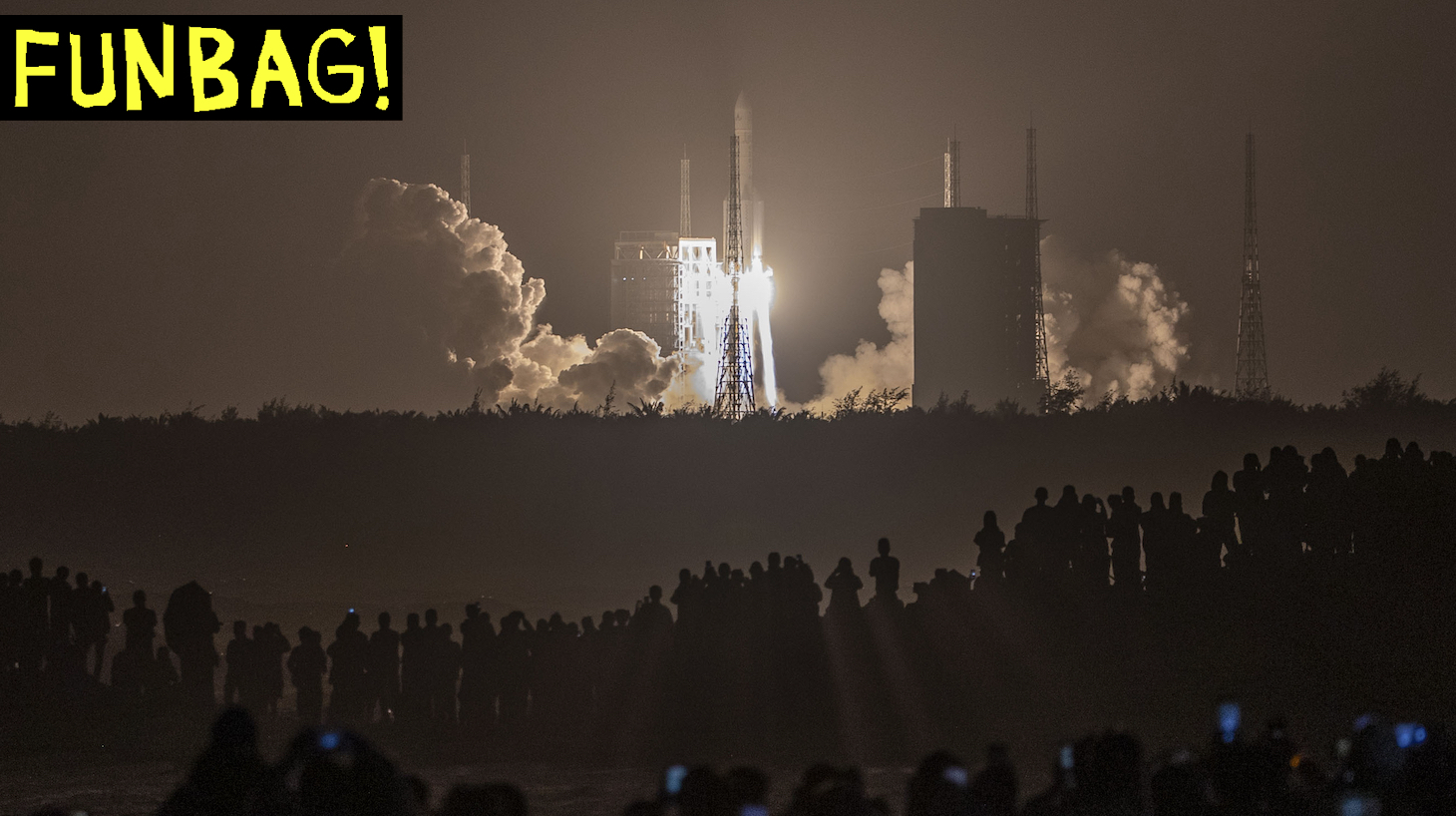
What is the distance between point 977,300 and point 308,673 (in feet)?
377

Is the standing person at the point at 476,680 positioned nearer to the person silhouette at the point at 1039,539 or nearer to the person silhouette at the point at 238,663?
the person silhouette at the point at 238,663

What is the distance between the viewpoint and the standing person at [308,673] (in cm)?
2191

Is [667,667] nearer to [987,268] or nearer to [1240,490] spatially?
[1240,490]

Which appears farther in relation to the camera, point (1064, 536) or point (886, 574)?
point (1064, 536)

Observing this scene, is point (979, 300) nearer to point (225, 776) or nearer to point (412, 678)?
point (412, 678)

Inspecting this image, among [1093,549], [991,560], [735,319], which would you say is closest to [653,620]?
[991,560]

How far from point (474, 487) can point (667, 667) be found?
90.0ft

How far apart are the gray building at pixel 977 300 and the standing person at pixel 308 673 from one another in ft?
369

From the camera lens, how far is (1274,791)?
10586mm

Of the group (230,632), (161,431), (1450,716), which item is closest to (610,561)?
(230,632)

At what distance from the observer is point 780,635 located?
2216 cm

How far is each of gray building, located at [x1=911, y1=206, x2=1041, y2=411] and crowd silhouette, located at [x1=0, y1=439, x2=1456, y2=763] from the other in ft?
361

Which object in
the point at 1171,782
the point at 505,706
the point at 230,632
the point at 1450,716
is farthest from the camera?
the point at 230,632

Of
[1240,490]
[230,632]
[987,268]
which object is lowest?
[230,632]
